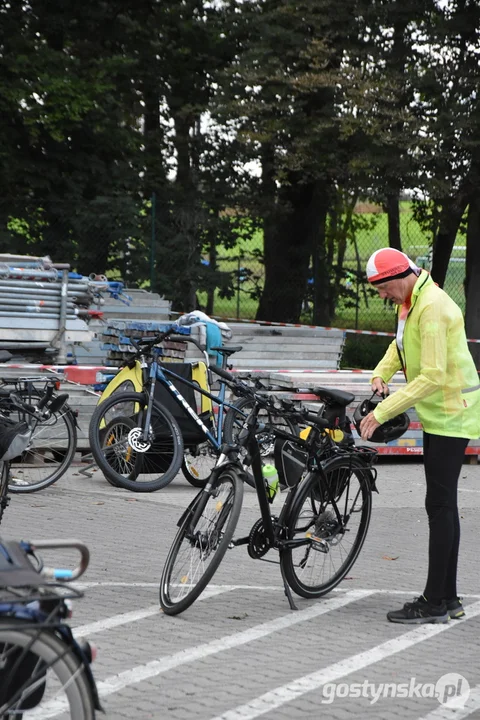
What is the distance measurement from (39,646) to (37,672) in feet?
0.34

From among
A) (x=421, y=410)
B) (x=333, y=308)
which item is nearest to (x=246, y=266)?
(x=333, y=308)

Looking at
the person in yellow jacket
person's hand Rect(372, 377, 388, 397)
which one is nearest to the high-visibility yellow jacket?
the person in yellow jacket

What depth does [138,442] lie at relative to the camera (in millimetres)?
9367

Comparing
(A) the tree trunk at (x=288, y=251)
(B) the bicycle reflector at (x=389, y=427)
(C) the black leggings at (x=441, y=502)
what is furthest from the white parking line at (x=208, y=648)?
(A) the tree trunk at (x=288, y=251)

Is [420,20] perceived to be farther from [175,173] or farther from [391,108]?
[175,173]

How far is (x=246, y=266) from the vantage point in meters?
22.6

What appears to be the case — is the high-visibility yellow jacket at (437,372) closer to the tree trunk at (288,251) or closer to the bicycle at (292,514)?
the bicycle at (292,514)

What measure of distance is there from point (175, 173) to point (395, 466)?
1321 centimetres

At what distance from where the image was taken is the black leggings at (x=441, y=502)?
592 cm

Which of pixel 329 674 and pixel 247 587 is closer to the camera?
pixel 329 674

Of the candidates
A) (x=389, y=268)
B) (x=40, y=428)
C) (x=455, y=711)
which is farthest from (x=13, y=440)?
(x=455, y=711)

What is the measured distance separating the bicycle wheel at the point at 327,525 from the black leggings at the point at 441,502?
586 mm

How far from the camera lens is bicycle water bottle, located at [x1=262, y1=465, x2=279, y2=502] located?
6262 millimetres

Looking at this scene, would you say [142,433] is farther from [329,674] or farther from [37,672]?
[37,672]
